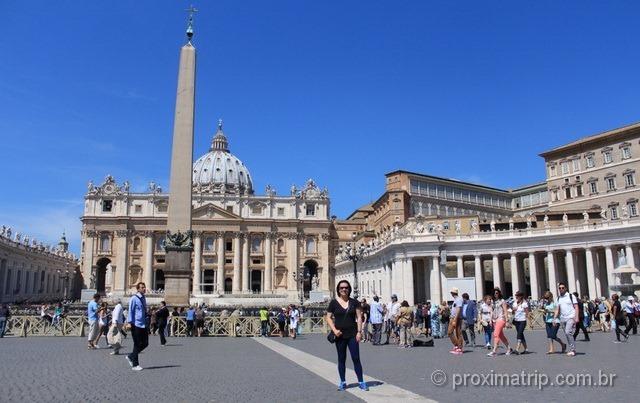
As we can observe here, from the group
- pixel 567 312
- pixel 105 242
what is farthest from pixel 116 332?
pixel 105 242

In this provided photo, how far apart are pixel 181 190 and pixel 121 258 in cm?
6977

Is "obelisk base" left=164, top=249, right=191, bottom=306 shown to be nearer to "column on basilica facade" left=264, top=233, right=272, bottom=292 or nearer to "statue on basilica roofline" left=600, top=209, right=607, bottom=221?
"statue on basilica roofline" left=600, top=209, right=607, bottom=221

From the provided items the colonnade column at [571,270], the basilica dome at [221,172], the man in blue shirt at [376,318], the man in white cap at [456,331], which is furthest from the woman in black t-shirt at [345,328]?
the basilica dome at [221,172]

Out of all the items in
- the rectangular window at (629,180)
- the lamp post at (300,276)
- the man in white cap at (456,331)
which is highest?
the rectangular window at (629,180)

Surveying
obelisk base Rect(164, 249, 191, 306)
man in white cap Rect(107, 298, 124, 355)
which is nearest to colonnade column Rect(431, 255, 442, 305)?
obelisk base Rect(164, 249, 191, 306)

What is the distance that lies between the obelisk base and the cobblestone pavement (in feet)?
26.8

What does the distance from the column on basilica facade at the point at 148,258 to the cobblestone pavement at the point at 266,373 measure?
75.7m

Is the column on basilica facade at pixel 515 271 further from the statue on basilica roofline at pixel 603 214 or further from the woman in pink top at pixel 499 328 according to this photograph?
the woman in pink top at pixel 499 328

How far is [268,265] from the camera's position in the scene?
9131 cm

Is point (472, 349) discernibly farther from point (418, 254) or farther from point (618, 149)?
point (618, 149)

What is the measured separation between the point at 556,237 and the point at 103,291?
74.0 m

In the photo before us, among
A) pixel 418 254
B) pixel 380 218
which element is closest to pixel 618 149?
pixel 418 254

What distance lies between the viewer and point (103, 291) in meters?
90.5

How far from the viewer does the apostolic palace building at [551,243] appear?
3997 cm
